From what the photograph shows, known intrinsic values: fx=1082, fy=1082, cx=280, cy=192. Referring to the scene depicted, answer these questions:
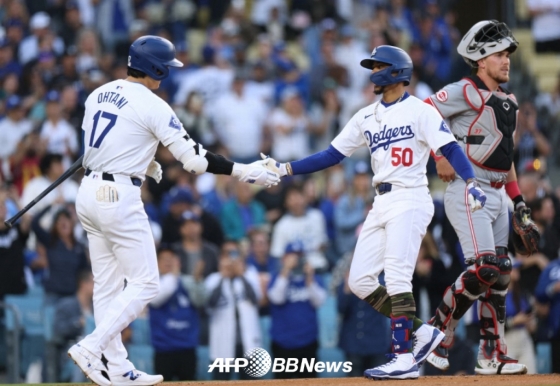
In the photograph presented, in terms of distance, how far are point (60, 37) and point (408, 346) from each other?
907 centimetres

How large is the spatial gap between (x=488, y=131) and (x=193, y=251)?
4.15 meters

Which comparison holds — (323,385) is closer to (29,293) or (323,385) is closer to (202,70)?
(29,293)

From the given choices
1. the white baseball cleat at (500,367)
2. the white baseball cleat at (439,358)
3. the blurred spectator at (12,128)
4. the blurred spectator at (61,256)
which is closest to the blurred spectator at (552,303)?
the white baseball cleat at (500,367)

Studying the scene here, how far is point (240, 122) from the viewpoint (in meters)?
14.1

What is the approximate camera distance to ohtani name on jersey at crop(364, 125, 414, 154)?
7.71 meters

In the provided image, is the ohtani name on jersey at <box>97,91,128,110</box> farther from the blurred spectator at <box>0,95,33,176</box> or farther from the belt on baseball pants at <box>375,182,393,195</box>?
the blurred spectator at <box>0,95,33,176</box>

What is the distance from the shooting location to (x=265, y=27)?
52.6ft

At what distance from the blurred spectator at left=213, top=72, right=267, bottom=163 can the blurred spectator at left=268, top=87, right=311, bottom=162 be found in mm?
175

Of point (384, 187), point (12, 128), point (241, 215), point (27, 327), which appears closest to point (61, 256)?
point (27, 327)

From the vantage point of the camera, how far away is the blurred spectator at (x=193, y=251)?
37.0 feet

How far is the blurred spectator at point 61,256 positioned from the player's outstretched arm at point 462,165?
496 centimetres

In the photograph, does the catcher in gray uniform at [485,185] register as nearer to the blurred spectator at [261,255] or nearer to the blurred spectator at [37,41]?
the blurred spectator at [261,255]

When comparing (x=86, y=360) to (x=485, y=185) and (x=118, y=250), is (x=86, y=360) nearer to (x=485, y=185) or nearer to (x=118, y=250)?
(x=118, y=250)

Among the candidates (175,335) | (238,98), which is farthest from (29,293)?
(238,98)
